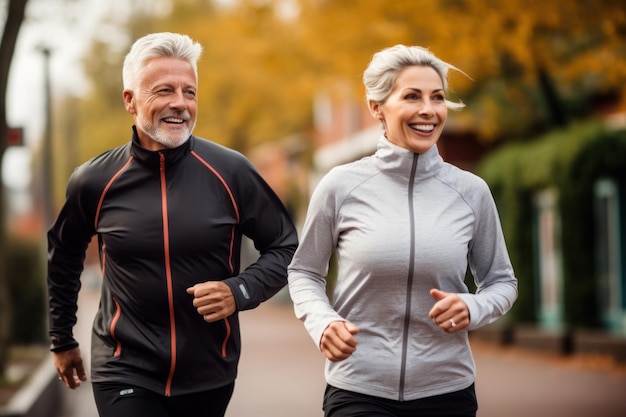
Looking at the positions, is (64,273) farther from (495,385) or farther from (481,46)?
(481,46)

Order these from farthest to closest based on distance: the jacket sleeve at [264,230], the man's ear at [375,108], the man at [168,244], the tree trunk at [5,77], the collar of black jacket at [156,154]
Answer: the tree trunk at [5,77] → the jacket sleeve at [264,230] → the collar of black jacket at [156,154] → the man at [168,244] → the man's ear at [375,108]

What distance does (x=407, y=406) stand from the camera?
4113 millimetres

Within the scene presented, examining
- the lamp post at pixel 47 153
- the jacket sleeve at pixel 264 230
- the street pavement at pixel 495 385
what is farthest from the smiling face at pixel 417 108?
the lamp post at pixel 47 153

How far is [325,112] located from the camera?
41.4 metres

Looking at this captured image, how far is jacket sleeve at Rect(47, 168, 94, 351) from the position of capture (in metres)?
4.88

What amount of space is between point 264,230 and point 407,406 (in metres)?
1.03

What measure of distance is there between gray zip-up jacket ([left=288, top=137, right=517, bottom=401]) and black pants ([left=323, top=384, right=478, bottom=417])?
1.0 inches

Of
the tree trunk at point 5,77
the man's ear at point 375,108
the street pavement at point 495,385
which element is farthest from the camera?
the street pavement at point 495,385

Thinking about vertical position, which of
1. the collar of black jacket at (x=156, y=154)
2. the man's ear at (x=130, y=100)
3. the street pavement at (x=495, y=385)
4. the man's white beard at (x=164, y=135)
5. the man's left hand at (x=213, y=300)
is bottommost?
the street pavement at (x=495, y=385)

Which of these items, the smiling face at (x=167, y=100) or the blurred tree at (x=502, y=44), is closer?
the smiling face at (x=167, y=100)

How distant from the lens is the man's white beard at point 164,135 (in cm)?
461

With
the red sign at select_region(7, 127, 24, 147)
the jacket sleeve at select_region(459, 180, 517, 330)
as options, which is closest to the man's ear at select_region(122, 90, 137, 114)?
the jacket sleeve at select_region(459, 180, 517, 330)

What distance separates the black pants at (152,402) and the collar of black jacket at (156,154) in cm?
83

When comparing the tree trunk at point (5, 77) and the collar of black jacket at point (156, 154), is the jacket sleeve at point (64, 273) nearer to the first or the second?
the collar of black jacket at point (156, 154)
